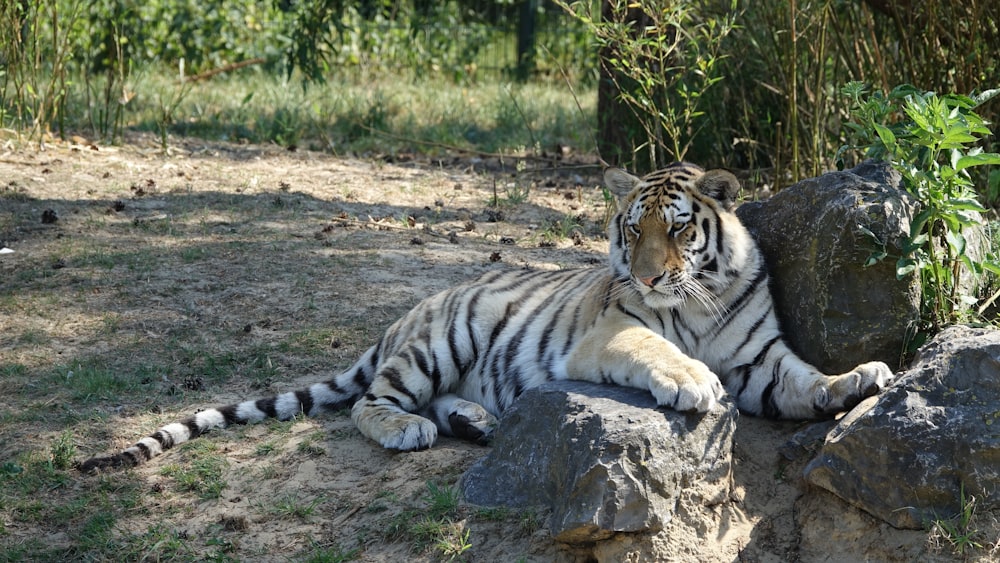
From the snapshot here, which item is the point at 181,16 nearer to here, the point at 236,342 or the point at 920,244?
the point at 236,342

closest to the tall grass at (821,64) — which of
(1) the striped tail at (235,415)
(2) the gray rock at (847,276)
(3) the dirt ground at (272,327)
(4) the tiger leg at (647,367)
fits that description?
(3) the dirt ground at (272,327)

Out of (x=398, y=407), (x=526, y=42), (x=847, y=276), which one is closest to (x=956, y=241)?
(x=847, y=276)

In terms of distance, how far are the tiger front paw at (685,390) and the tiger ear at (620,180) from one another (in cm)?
99

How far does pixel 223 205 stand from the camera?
7469 millimetres

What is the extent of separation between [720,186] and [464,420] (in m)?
1.43

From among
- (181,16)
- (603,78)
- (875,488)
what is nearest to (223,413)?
(875,488)

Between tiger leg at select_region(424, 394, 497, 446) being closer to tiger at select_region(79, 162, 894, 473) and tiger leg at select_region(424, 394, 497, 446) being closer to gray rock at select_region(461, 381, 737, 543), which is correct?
tiger at select_region(79, 162, 894, 473)

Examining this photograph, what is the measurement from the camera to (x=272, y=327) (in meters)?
5.70

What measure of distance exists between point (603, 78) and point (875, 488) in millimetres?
5495

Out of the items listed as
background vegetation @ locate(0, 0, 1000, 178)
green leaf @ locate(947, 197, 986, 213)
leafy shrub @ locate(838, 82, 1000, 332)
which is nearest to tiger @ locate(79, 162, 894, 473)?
leafy shrub @ locate(838, 82, 1000, 332)

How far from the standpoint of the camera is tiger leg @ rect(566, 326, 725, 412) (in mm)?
3633

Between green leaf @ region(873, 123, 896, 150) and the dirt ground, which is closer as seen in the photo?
the dirt ground

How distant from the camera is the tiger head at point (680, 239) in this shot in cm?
402

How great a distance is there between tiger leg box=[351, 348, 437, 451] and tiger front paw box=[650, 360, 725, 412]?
43.7 inches
